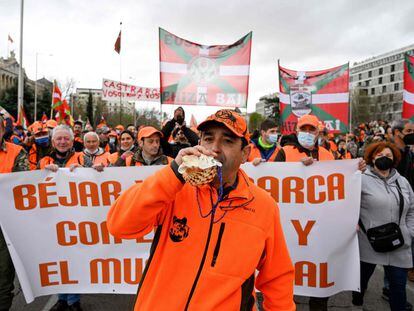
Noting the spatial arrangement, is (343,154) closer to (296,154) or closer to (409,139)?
(409,139)

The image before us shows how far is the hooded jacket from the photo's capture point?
11.4 ft

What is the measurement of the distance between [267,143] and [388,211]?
2.04 meters

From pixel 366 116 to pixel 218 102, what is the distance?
7245 cm

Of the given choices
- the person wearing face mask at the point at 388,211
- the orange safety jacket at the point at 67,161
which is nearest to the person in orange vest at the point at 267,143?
the person wearing face mask at the point at 388,211

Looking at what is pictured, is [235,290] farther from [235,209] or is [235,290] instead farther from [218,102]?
[218,102]

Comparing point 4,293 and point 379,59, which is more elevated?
point 379,59

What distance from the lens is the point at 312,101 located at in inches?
265

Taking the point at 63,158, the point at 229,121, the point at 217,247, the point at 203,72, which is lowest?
the point at 217,247

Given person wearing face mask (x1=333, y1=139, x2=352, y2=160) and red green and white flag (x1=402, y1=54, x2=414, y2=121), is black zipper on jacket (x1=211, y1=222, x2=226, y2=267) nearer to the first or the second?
person wearing face mask (x1=333, y1=139, x2=352, y2=160)

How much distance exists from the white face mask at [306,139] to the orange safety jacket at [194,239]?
2.52 meters

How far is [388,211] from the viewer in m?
3.51

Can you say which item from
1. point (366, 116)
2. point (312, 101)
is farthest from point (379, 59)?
point (312, 101)

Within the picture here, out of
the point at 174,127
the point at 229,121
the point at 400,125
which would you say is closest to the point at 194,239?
the point at 229,121

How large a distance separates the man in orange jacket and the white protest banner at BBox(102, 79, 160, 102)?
18.1 m
